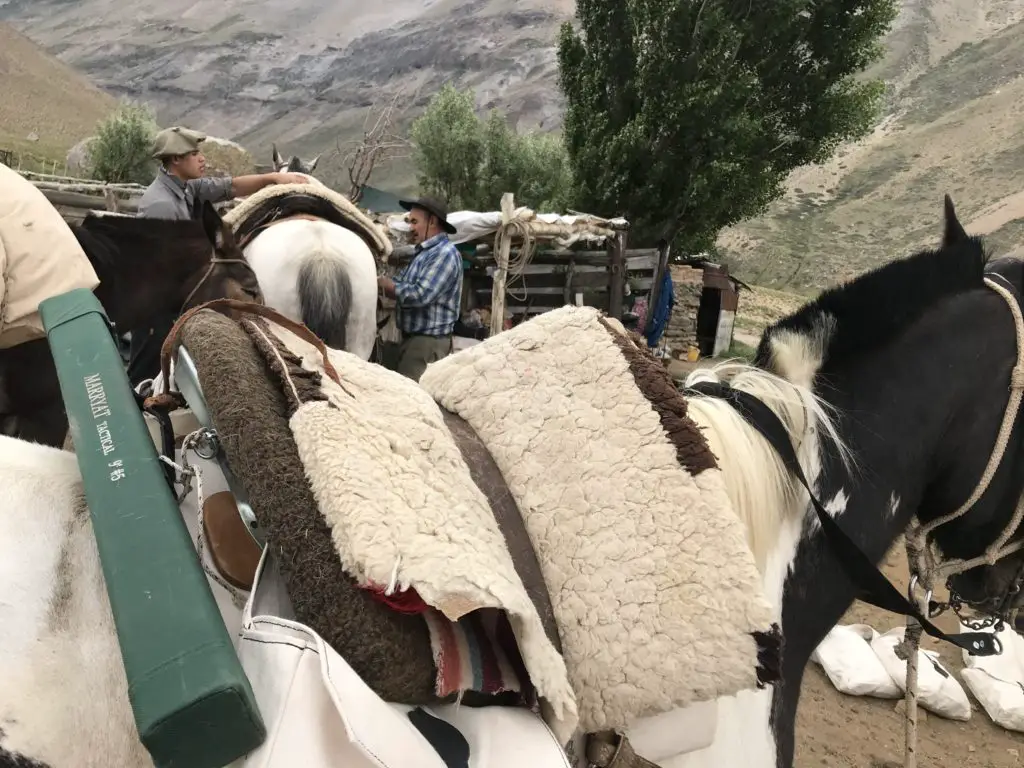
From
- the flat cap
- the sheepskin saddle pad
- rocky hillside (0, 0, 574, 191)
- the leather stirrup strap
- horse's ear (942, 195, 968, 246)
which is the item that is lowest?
the leather stirrup strap

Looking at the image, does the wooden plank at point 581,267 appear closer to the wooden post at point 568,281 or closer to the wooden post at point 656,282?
the wooden post at point 568,281

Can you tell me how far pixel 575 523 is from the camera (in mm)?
1045

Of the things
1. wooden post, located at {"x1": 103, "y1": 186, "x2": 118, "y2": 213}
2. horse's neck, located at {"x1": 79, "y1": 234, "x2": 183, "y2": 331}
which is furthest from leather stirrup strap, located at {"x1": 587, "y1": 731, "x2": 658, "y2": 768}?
wooden post, located at {"x1": 103, "y1": 186, "x2": 118, "y2": 213}

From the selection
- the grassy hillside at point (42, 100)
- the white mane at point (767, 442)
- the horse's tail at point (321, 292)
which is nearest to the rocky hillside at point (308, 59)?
the grassy hillside at point (42, 100)

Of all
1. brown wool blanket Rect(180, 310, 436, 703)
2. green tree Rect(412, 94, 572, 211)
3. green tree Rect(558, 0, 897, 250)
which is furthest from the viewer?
green tree Rect(412, 94, 572, 211)

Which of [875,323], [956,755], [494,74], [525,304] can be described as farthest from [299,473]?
[494,74]

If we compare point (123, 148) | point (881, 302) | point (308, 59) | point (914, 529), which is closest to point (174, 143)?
point (881, 302)

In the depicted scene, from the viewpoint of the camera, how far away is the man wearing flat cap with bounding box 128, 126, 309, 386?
405 cm

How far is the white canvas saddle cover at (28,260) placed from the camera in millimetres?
2029

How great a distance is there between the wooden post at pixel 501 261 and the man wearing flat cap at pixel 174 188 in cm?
221

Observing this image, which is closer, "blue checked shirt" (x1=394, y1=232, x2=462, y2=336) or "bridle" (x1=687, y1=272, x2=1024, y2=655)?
"bridle" (x1=687, y1=272, x2=1024, y2=655)

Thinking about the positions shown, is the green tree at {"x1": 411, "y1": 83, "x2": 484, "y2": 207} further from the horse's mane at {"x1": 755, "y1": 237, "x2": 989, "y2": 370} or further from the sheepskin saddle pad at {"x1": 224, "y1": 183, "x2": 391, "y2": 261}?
the horse's mane at {"x1": 755, "y1": 237, "x2": 989, "y2": 370}

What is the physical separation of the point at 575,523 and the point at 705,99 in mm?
12145

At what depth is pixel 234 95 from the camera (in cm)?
6712
